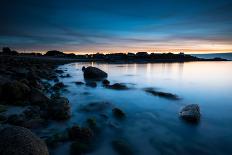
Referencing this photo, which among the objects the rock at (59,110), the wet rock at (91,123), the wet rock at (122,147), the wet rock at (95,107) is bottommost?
the wet rock at (122,147)

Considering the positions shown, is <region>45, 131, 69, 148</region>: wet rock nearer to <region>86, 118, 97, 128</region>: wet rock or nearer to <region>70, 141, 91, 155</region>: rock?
<region>70, 141, 91, 155</region>: rock

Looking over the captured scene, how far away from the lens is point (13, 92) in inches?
371

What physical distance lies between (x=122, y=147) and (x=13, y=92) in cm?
633

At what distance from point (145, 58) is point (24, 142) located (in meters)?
97.5

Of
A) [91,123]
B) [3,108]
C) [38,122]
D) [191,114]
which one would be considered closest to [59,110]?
[38,122]

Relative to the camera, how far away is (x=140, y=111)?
10.4m

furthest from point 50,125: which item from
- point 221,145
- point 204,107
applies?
point 204,107

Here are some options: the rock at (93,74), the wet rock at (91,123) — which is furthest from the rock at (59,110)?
the rock at (93,74)

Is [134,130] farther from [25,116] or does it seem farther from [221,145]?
[25,116]

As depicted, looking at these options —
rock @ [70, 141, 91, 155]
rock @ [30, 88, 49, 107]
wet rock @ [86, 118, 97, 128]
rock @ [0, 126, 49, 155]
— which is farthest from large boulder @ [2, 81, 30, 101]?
rock @ [0, 126, 49, 155]

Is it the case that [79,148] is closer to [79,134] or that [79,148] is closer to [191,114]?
[79,134]

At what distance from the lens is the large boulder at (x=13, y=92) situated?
9352 mm

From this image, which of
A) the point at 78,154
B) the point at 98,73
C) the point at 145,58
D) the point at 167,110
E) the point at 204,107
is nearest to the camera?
the point at 78,154

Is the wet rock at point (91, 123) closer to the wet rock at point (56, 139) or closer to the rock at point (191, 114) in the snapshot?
the wet rock at point (56, 139)
